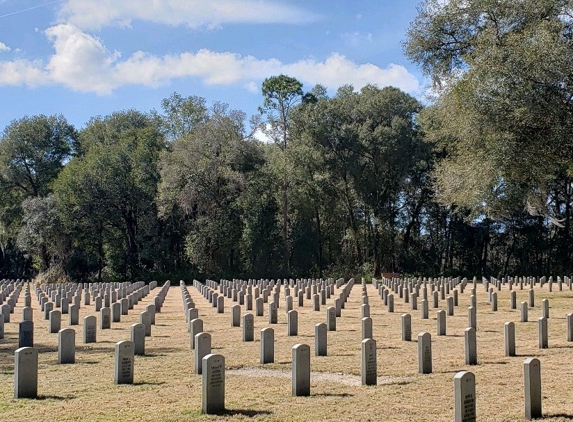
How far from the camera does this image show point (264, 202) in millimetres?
55312

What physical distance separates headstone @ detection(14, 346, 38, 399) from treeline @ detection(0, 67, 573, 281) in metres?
40.7

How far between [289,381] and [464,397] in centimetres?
371

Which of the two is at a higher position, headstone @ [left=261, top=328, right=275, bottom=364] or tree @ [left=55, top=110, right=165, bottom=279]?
tree @ [left=55, top=110, right=165, bottom=279]

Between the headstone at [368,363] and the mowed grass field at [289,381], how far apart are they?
174mm

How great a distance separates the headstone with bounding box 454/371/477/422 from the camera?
22.6ft

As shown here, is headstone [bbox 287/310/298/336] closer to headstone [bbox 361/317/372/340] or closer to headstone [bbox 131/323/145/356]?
headstone [bbox 361/317/372/340]

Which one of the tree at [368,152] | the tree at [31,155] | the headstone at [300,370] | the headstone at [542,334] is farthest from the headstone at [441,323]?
the tree at [31,155]

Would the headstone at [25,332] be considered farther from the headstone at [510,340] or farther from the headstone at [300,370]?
the headstone at [510,340]

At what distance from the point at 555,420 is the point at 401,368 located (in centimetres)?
396

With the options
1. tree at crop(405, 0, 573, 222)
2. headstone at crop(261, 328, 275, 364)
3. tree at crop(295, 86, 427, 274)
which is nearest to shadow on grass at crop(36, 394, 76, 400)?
headstone at crop(261, 328, 275, 364)

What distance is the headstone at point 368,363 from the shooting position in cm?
970

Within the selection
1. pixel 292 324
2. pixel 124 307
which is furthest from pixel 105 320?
pixel 292 324

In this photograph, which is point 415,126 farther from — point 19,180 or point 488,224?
point 19,180

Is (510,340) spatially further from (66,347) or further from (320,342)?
(66,347)
